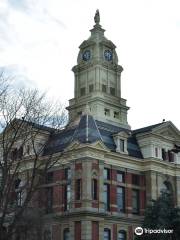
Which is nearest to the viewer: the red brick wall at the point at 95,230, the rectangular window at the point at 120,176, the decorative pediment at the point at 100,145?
the red brick wall at the point at 95,230

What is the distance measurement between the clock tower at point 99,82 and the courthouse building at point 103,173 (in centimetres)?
15

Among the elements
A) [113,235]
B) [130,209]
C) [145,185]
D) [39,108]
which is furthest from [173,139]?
[39,108]

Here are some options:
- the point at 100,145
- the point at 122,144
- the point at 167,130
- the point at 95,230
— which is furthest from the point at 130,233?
the point at 167,130

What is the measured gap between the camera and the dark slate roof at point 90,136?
5078cm

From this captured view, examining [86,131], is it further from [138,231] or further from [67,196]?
[138,231]

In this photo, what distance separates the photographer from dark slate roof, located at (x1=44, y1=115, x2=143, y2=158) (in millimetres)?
50781

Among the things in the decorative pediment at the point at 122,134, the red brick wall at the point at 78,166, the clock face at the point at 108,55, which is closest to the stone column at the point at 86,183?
the red brick wall at the point at 78,166

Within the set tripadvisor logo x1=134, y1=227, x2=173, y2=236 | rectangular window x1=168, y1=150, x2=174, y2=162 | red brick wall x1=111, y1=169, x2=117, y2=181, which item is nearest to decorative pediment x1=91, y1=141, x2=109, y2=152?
red brick wall x1=111, y1=169, x2=117, y2=181

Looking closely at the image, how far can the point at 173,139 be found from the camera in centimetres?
5903

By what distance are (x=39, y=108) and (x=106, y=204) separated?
24.4 m

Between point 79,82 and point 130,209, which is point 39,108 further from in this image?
point 79,82

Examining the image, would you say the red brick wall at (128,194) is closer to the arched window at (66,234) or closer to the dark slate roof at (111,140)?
the dark slate roof at (111,140)

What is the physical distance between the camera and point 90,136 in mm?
50812

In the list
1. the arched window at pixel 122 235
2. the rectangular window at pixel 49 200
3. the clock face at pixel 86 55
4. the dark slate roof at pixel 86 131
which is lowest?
the arched window at pixel 122 235
